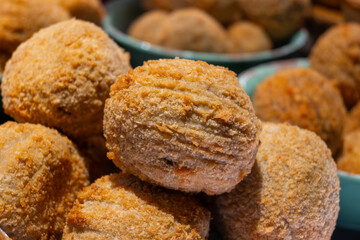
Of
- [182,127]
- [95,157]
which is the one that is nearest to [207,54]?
[95,157]

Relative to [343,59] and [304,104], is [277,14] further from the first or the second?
[304,104]

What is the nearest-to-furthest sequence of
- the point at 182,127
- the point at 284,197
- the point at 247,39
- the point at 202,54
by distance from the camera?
1. the point at 182,127
2. the point at 284,197
3. the point at 202,54
4. the point at 247,39

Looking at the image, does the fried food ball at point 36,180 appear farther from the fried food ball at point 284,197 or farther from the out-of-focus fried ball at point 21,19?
the out-of-focus fried ball at point 21,19

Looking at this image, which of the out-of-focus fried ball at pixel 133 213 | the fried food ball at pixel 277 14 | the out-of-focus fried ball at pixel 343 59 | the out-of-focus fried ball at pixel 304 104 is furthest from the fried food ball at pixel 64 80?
the fried food ball at pixel 277 14

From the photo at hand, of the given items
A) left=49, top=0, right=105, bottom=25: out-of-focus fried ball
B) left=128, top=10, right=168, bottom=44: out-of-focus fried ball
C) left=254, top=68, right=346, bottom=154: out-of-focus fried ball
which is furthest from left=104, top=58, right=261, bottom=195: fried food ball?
left=128, top=10, right=168, bottom=44: out-of-focus fried ball

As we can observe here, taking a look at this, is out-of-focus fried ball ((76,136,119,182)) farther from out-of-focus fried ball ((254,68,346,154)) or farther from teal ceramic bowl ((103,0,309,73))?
teal ceramic bowl ((103,0,309,73))

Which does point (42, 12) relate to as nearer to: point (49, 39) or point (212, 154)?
point (49, 39)

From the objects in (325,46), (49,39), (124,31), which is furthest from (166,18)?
(49,39)
